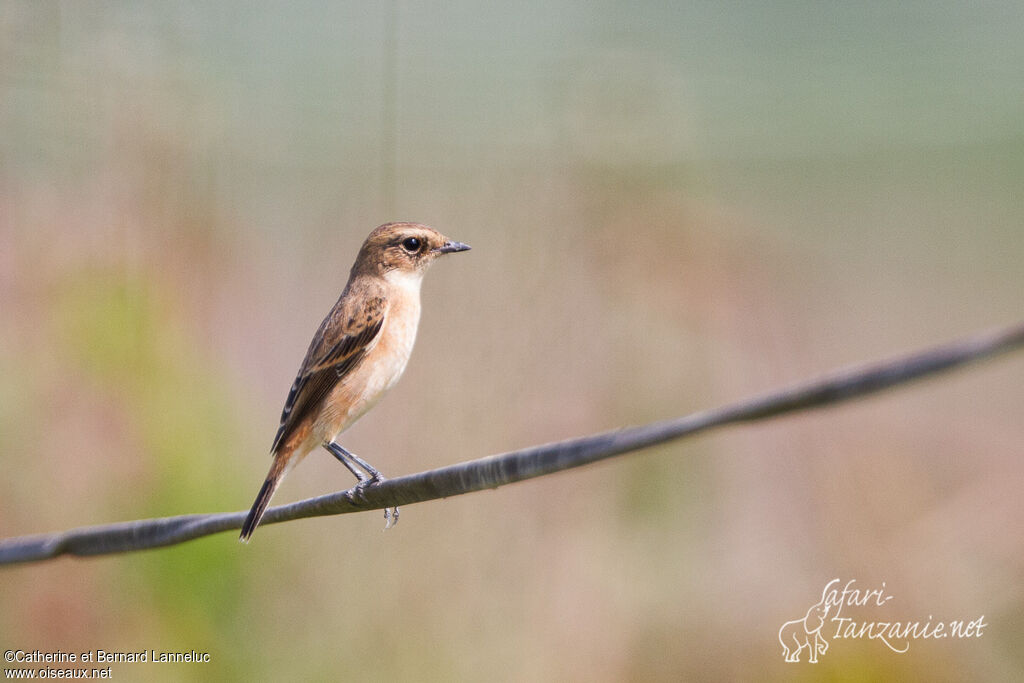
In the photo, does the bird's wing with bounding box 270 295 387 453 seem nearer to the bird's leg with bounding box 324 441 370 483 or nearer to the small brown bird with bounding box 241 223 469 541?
the small brown bird with bounding box 241 223 469 541

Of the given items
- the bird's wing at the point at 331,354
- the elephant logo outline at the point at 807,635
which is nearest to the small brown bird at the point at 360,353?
the bird's wing at the point at 331,354

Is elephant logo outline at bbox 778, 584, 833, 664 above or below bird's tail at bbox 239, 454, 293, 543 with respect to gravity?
below

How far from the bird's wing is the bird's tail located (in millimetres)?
75

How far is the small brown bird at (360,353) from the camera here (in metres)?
4.02

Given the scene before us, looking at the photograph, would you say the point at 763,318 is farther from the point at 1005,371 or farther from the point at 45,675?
the point at 1005,371

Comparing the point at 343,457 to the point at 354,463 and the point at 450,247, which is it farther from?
the point at 450,247

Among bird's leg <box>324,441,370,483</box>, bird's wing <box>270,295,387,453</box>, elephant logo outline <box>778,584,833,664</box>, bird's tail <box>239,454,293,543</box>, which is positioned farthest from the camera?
elephant logo outline <box>778,584,833,664</box>

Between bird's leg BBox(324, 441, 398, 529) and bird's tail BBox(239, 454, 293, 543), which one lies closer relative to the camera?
bird's tail BBox(239, 454, 293, 543)

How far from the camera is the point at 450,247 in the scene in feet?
14.0

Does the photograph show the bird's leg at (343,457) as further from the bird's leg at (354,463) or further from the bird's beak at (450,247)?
the bird's beak at (450,247)

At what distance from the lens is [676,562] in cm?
558

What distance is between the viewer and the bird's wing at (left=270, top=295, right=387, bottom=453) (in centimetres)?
401

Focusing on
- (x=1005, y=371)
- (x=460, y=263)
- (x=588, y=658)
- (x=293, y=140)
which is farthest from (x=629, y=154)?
(x=1005, y=371)

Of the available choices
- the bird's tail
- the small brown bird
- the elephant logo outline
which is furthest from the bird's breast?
the elephant logo outline
